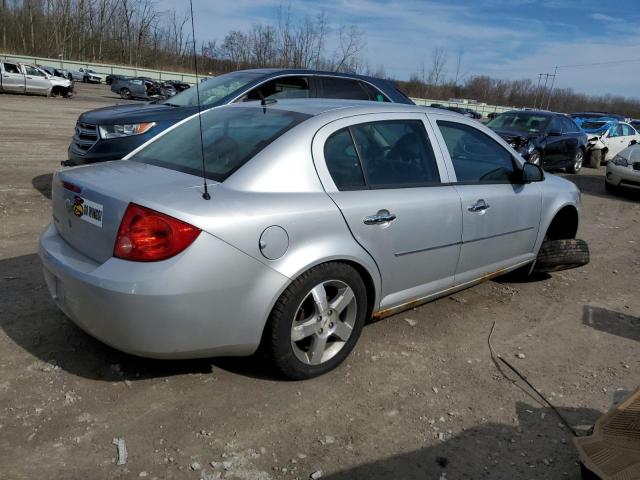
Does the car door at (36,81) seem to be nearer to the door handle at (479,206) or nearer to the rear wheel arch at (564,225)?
the rear wheel arch at (564,225)

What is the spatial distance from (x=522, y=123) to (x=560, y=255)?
931cm

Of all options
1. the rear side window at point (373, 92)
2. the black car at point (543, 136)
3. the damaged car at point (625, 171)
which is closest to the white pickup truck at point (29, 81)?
the black car at point (543, 136)

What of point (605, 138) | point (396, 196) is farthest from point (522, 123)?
point (396, 196)

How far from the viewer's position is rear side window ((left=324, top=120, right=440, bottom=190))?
3.15m

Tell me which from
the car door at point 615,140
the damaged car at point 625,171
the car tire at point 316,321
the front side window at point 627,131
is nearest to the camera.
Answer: the car tire at point 316,321

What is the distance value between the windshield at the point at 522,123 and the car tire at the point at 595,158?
13.0 ft

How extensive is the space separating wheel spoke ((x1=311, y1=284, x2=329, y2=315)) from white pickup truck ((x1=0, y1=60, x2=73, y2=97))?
29492 mm

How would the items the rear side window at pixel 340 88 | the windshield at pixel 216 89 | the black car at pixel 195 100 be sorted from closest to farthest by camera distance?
the black car at pixel 195 100
the windshield at pixel 216 89
the rear side window at pixel 340 88

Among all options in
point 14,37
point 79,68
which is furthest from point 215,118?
point 14,37

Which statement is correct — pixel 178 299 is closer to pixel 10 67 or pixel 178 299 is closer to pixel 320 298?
pixel 320 298

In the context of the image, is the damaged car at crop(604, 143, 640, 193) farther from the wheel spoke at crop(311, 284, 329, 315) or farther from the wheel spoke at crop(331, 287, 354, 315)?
the wheel spoke at crop(311, 284, 329, 315)

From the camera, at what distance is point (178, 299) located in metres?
2.47

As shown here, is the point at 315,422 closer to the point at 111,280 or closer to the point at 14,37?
the point at 111,280

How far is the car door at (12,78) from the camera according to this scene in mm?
26344
